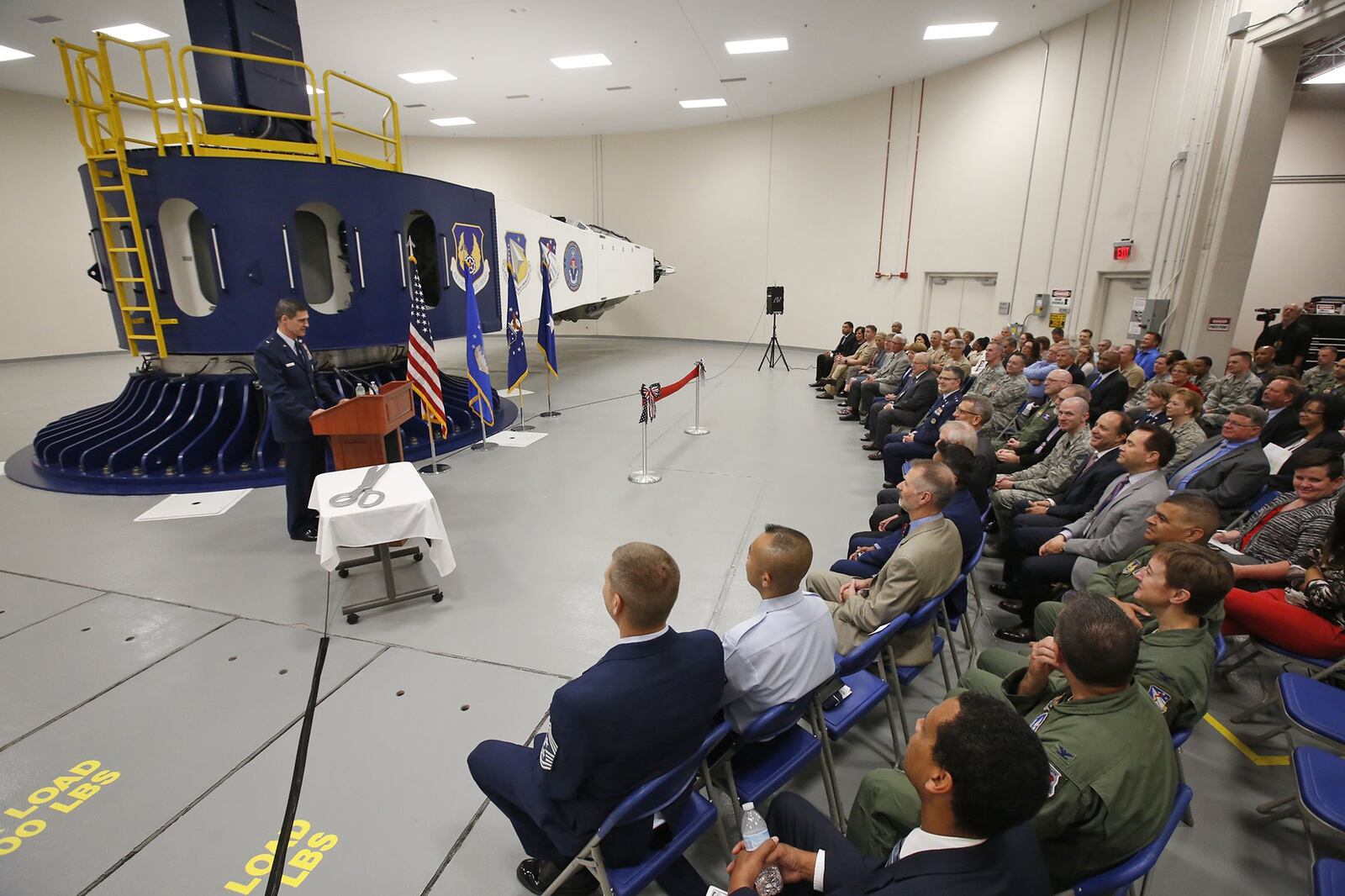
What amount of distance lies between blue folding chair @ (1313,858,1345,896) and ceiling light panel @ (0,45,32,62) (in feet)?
57.1

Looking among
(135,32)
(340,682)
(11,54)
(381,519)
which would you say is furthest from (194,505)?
(11,54)

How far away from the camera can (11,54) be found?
10.3 metres

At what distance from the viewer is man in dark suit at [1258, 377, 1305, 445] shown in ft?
15.0

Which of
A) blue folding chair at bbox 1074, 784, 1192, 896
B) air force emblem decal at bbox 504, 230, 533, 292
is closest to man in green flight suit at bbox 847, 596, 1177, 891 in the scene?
blue folding chair at bbox 1074, 784, 1192, 896

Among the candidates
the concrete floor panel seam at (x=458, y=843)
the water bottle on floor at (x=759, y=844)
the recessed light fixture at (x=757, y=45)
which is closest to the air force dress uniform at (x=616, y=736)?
the water bottle on floor at (x=759, y=844)

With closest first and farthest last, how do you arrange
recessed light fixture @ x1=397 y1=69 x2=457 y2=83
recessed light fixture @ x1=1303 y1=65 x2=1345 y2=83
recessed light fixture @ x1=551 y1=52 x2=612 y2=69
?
recessed light fixture @ x1=1303 y1=65 x2=1345 y2=83, recessed light fixture @ x1=551 y1=52 x2=612 y2=69, recessed light fixture @ x1=397 y1=69 x2=457 y2=83

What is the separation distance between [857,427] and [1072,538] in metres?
5.20

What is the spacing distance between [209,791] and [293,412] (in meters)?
2.76

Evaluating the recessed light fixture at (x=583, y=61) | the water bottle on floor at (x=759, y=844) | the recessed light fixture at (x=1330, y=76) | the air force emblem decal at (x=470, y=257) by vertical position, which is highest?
the recessed light fixture at (x=583, y=61)

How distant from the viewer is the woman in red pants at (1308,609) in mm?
2635

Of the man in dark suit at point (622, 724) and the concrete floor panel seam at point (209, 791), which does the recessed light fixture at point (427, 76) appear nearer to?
the concrete floor panel seam at point (209, 791)

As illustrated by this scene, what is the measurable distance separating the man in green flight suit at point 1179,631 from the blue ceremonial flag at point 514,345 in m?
6.71

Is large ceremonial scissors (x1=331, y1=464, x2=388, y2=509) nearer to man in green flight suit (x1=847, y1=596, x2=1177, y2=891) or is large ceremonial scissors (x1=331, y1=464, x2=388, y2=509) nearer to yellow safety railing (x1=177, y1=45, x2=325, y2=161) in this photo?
man in green flight suit (x1=847, y1=596, x2=1177, y2=891)

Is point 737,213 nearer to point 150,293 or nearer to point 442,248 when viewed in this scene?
point 442,248
